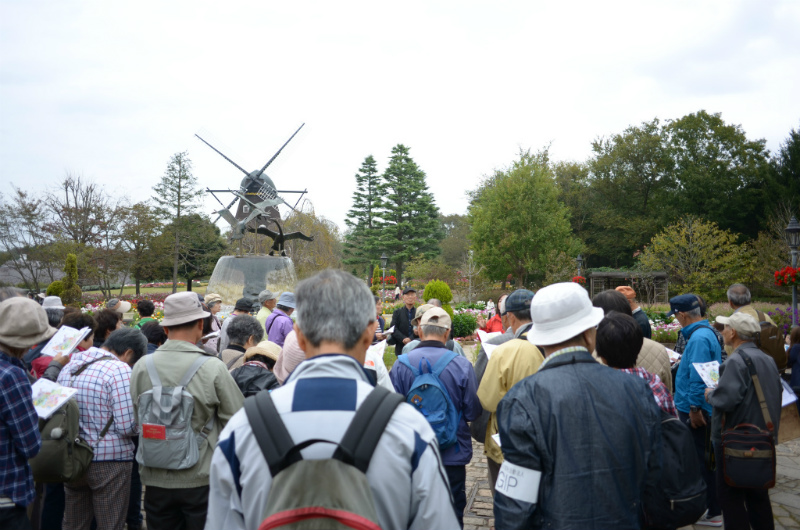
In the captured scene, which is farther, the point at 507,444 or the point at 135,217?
the point at 135,217

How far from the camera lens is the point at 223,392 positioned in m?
3.28


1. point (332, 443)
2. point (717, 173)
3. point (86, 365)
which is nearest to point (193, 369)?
point (86, 365)

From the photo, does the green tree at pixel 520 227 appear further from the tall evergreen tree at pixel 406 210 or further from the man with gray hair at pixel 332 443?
the man with gray hair at pixel 332 443

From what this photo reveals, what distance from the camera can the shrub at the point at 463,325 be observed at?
18.4m

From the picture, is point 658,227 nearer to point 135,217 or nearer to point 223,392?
point 135,217

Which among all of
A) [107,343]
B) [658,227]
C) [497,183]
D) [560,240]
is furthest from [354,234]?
[107,343]

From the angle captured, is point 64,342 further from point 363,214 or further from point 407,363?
point 363,214

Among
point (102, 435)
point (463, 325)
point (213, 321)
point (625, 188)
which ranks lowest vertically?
point (463, 325)

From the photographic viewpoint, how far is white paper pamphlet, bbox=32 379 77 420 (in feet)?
10.6

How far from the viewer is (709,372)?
176 inches

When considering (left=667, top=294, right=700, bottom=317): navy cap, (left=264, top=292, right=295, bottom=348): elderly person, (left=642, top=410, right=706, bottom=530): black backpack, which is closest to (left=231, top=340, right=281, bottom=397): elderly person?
(left=264, top=292, right=295, bottom=348): elderly person

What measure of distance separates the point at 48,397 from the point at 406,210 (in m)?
49.9

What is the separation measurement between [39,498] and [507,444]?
3263 millimetres

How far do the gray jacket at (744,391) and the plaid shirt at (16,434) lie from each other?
14.1ft
